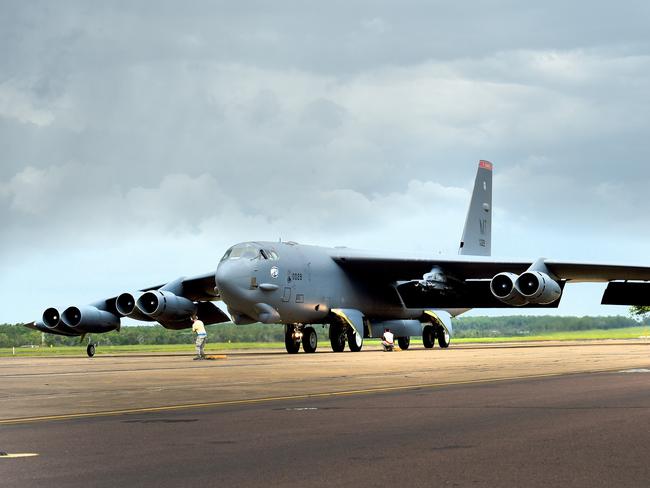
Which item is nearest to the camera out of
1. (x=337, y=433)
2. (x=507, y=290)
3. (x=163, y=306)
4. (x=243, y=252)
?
(x=337, y=433)

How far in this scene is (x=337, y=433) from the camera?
11320 mm

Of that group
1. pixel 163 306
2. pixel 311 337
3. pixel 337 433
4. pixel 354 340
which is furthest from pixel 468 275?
pixel 337 433

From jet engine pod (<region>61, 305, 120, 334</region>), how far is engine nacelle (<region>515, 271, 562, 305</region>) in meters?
17.9

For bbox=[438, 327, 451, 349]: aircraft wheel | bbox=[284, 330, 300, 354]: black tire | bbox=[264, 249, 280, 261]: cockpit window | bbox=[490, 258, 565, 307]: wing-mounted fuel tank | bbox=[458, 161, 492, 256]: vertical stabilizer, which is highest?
bbox=[458, 161, 492, 256]: vertical stabilizer

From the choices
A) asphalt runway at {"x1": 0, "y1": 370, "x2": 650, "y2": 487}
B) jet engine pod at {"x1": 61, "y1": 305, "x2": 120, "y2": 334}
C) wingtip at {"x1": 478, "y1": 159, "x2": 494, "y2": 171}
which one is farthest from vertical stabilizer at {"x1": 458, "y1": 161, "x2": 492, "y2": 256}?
asphalt runway at {"x1": 0, "y1": 370, "x2": 650, "y2": 487}

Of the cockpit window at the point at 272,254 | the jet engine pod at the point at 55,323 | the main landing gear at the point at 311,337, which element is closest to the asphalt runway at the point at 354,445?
the cockpit window at the point at 272,254

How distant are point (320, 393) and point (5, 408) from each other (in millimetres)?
5173

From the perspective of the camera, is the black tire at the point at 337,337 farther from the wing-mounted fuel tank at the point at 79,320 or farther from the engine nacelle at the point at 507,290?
the wing-mounted fuel tank at the point at 79,320

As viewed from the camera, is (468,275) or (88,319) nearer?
(88,319)

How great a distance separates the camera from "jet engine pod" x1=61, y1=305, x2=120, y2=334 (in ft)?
151

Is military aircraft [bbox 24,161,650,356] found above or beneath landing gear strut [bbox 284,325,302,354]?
above

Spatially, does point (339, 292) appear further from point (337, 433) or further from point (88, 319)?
point (337, 433)

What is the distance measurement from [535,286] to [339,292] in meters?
8.59

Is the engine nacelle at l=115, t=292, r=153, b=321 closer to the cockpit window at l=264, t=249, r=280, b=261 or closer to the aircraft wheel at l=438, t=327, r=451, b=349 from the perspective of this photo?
the cockpit window at l=264, t=249, r=280, b=261
